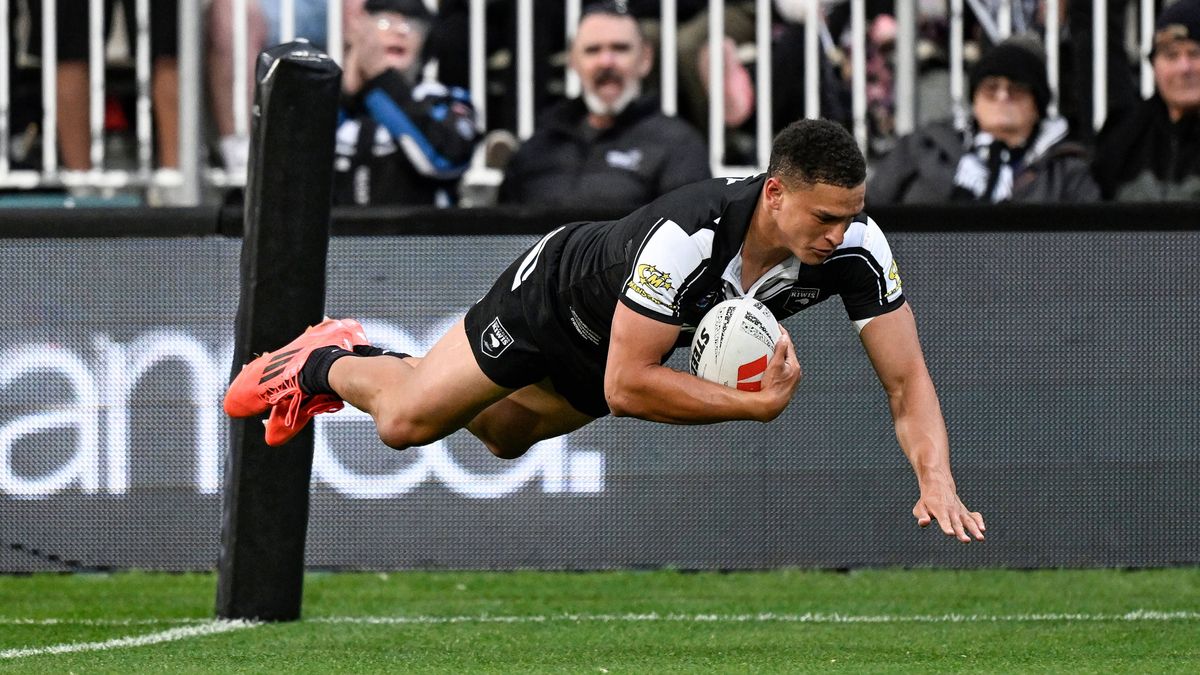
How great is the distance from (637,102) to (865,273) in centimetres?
350

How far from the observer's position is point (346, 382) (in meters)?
7.12

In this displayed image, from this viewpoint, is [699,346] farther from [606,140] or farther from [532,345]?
Result: [606,140]

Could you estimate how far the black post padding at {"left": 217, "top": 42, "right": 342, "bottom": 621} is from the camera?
7.23 metres

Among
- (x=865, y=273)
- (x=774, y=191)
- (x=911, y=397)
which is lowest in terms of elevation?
(x=911, y=397)

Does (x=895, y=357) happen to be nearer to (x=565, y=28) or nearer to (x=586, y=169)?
(x=586, y=169)

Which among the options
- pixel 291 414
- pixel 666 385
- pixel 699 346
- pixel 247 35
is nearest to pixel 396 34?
pixel 247 35

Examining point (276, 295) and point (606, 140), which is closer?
point (276, 295)

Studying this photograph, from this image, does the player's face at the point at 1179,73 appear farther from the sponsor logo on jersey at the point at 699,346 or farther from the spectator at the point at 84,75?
the spectator at the point at 84,75

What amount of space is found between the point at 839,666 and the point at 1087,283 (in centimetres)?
311

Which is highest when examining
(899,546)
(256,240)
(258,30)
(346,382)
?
(258,30)

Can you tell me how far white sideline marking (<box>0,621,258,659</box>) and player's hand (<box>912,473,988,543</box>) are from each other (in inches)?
104

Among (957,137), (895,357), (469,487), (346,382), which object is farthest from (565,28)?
(895,357)

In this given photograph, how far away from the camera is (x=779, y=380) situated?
228 inches

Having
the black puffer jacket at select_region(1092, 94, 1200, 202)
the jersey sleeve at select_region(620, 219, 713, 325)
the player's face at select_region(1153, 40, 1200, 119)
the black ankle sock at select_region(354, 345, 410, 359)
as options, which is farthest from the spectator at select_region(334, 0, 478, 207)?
the jersey sleeve at select_region(620, 219, 713, 325)
